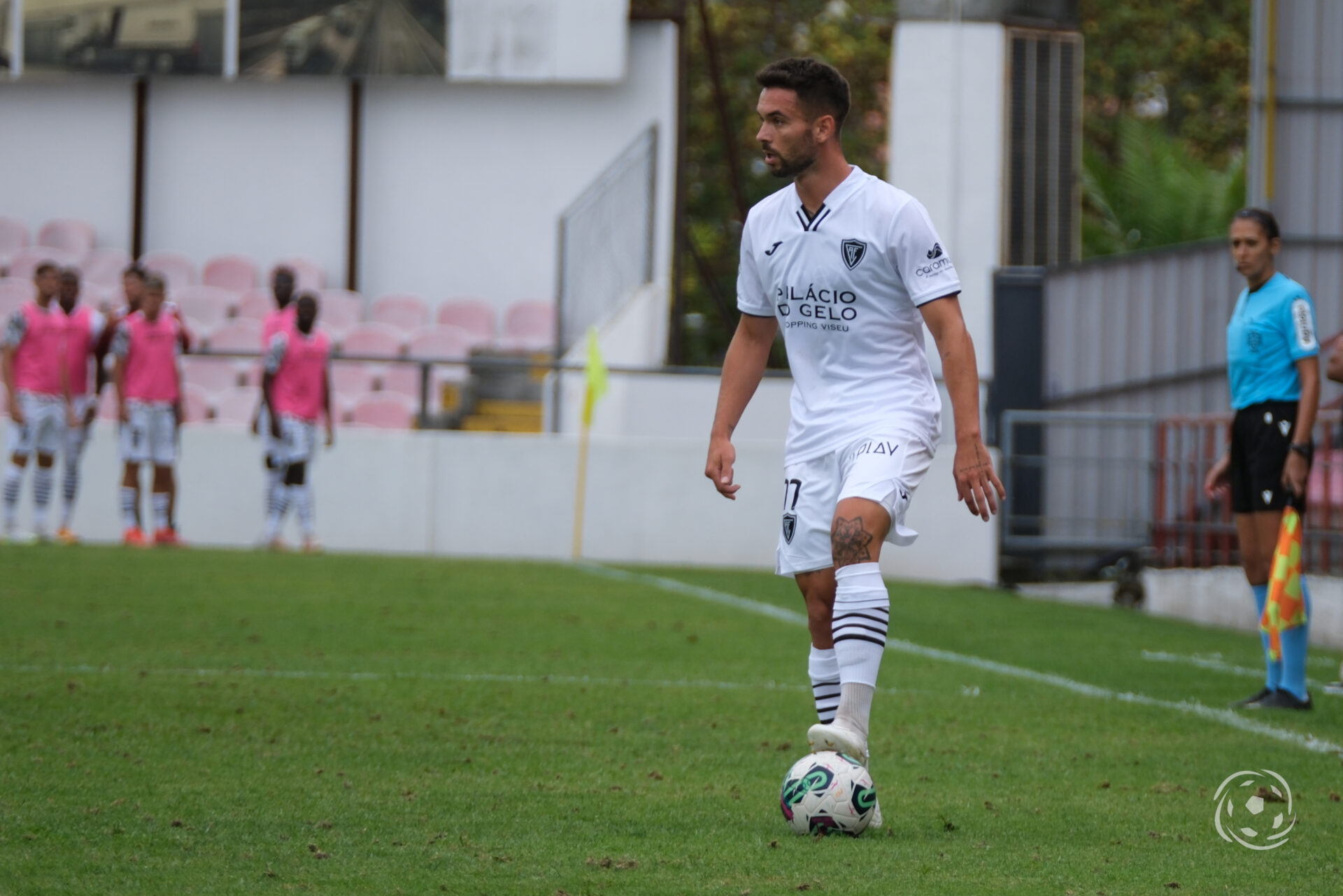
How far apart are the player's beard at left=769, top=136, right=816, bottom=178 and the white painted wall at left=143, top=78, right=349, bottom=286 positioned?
2051 centimetres

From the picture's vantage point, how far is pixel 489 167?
80.8 feet

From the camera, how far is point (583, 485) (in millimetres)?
17391

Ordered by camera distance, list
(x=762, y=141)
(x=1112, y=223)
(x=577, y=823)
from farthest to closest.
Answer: (x=1112, y=223) → (x=762, y=141) → (x=577, y=823)

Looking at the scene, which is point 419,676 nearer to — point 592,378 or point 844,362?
point 844,362

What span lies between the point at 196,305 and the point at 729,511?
8625 millimetres

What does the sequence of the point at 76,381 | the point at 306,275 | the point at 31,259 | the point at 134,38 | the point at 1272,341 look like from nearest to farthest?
the point at 1272,341 < the point at 76,381 < the point at 31,259 < the point at 306,275 < the point at 134,38

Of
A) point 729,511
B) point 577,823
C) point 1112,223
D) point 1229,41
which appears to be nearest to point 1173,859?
point 577,823

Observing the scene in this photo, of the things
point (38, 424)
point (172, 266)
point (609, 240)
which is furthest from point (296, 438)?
point (172, 266)

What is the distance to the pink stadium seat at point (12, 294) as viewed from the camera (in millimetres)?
21562

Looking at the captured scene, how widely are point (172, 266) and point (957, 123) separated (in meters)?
10.7

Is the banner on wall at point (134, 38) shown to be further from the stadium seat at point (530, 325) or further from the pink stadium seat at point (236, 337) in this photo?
the stadium seat at point (530, 325)

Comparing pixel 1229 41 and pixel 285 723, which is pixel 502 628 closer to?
pixel 285 723

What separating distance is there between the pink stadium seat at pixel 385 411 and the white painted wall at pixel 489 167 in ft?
18.6

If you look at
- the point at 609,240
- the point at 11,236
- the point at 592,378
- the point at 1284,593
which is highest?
the point at 11,236
